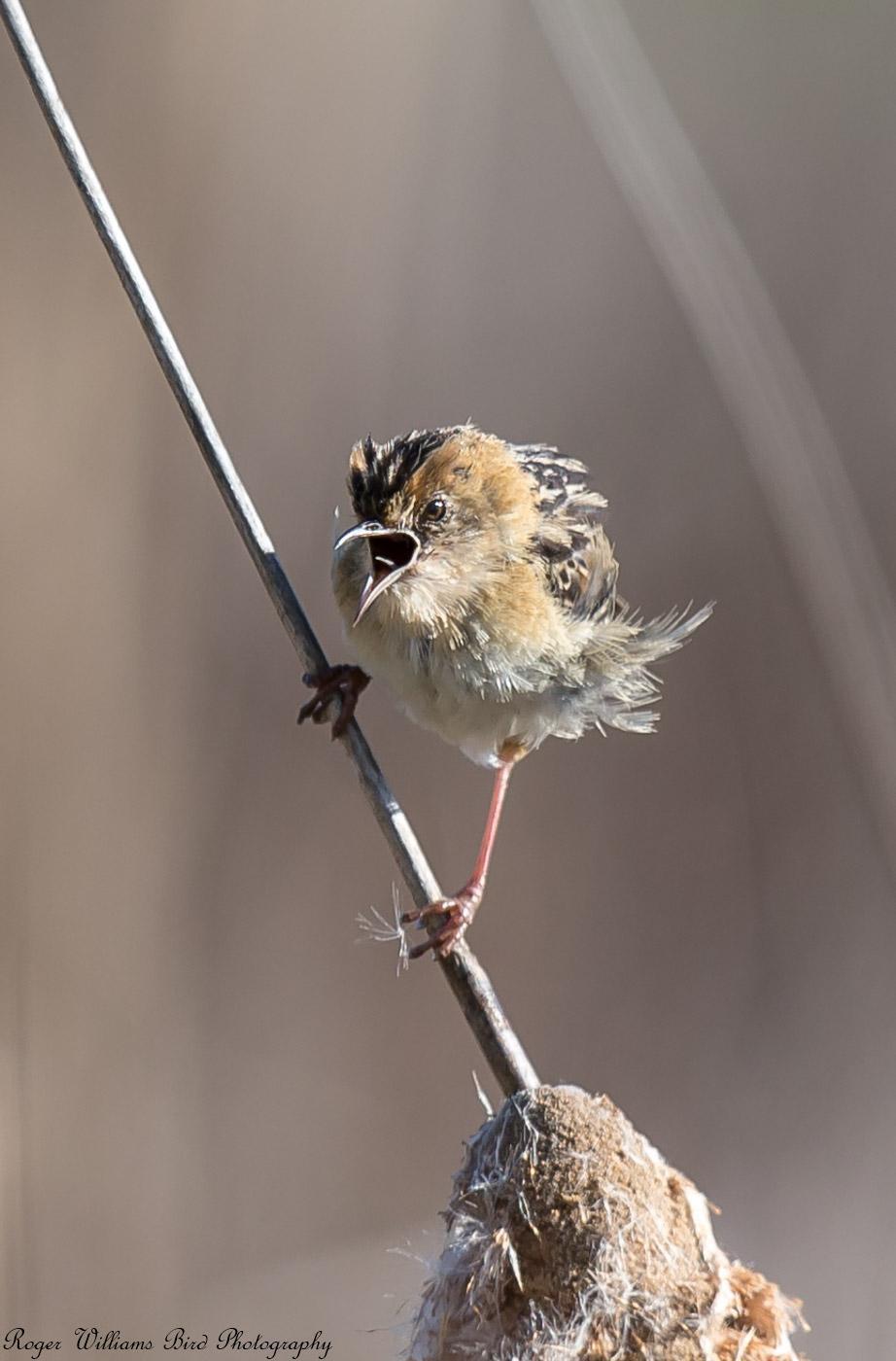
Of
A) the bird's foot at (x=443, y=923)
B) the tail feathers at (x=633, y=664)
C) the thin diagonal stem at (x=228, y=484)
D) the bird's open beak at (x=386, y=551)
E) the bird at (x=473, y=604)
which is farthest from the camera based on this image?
the tail feathers at (x=633, y=664)

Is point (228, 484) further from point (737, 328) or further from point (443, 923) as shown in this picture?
point (737, 328)

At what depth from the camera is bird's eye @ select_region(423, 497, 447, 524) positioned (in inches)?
115

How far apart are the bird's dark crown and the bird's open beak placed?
0.05 meters

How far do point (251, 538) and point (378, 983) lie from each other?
7.47 ft

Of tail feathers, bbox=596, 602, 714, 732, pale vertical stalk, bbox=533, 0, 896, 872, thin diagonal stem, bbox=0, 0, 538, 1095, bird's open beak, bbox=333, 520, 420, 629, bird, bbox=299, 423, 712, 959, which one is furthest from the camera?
pale vertical stalk, bbox=533, 0, 896, 872

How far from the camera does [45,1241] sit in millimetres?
3730

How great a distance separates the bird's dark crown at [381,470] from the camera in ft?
9.45

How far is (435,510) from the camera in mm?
2949

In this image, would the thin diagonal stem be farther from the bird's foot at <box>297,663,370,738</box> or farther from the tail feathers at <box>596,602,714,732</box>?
the tail feathers at <box>596,602,714,732</box>

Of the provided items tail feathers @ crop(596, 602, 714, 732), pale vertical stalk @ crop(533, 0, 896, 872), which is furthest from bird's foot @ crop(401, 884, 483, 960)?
pale vertical stalk @ crop(533, 0, 896, 872)

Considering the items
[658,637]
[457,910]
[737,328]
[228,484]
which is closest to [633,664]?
[658,637]

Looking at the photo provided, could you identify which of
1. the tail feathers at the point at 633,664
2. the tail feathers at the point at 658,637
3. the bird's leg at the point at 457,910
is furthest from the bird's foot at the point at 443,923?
the tail feathers at the point at 658,637

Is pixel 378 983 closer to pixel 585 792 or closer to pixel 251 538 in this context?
pixel 585 792

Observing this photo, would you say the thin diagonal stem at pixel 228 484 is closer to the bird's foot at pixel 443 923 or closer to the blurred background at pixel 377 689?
the bird's foot at pixel 443 923
